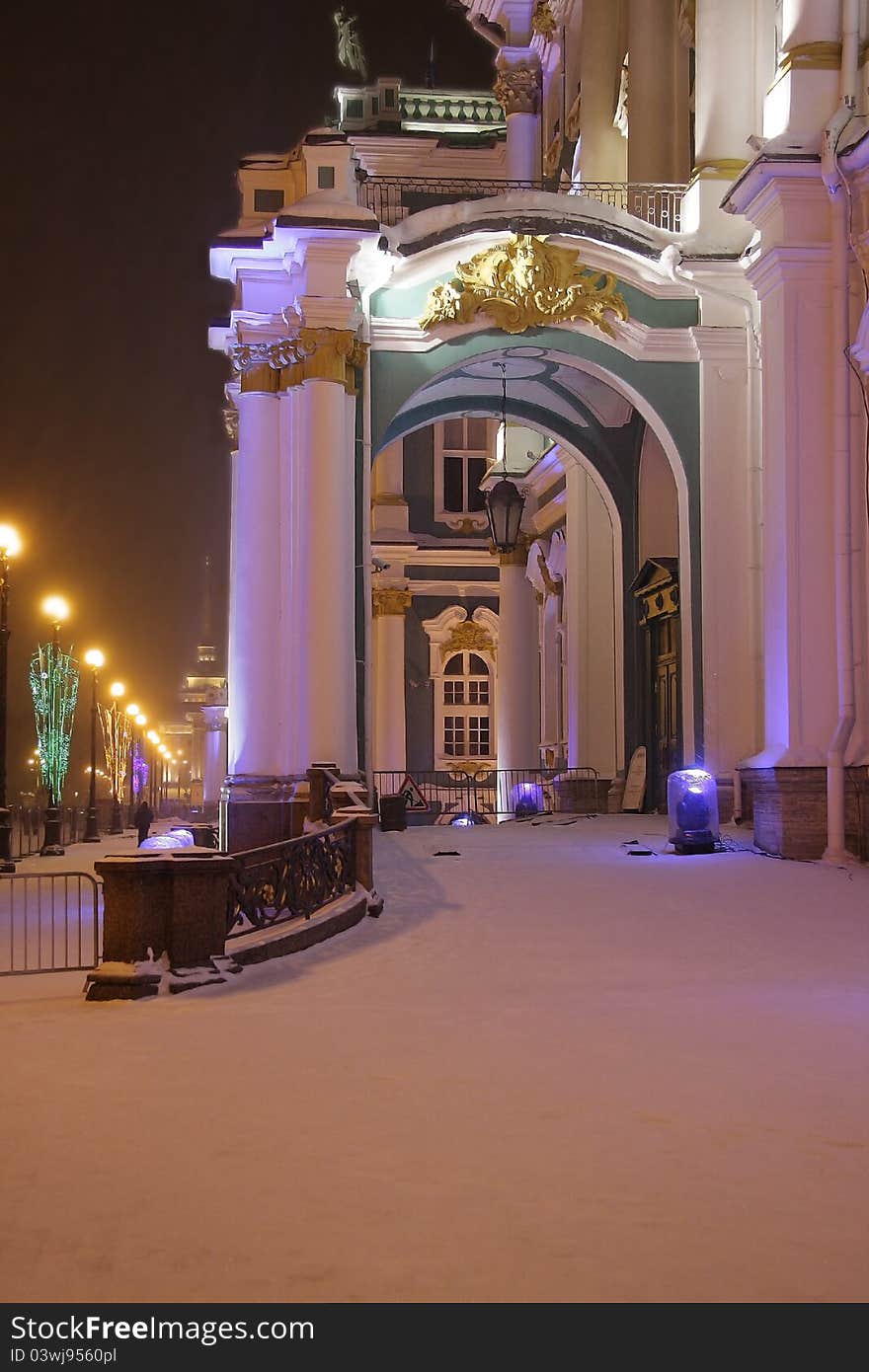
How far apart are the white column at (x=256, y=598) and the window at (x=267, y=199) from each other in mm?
3911

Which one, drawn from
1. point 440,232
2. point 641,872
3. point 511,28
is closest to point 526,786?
point 440,232

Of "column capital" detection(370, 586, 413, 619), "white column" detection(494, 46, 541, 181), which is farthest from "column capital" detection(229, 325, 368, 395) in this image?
"column capital" detection(370, 586, 413, 619)

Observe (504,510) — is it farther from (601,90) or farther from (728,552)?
(601,90)

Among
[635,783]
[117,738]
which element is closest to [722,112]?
[635,783]

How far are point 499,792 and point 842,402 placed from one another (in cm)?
Result: 1660

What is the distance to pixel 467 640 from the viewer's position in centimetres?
3909

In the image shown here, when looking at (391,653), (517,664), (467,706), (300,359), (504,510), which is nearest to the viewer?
(300,359)

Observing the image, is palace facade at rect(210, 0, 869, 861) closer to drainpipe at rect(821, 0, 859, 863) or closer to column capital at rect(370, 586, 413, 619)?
drainpipe at rect(821, 0, 859, 863)

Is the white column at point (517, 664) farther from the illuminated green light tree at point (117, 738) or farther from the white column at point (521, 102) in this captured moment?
the illuminated green light tree at point (117, 738)

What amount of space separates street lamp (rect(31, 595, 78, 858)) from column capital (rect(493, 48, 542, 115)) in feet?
50.8

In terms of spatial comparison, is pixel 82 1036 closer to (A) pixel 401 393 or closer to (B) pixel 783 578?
(B) pixel 783 578

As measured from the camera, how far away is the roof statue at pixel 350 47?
40.4 metres

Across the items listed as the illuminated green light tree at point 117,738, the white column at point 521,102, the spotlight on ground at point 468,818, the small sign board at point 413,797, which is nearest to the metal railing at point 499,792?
the small sign board at point 413,797
